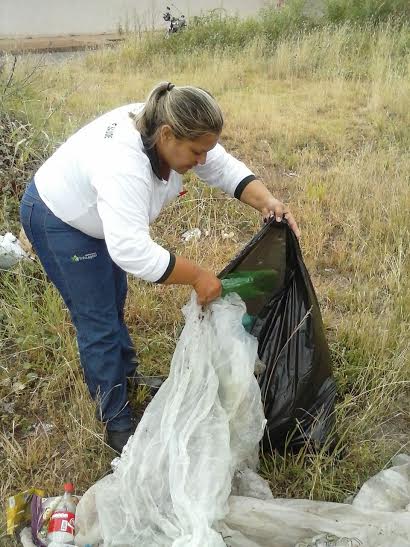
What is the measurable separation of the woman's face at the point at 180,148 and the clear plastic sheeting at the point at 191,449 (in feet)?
1.50

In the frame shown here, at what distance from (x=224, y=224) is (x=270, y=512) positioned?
214 cm

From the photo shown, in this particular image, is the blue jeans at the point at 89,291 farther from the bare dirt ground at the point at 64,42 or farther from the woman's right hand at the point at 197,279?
the bare dirt ground at the point at 64,42

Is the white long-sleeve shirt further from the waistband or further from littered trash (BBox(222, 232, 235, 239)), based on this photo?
littered trash (BBox(222, 232, 235, 239))

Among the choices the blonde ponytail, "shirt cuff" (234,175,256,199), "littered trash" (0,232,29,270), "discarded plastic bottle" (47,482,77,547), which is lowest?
"discarded plastic bottle" (47,482,77,547)

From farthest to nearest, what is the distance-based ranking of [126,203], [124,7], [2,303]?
[124,7] → [2,303] → [126,203]

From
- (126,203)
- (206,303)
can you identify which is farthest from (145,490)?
(126,203)

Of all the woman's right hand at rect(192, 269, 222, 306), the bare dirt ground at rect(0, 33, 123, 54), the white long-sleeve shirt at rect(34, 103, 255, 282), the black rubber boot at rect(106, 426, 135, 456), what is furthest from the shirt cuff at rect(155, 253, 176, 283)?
the bare dirt ground at rect(0, 33, 123, 54)

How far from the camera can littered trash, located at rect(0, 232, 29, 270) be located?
10.1 ft

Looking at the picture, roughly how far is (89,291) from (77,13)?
1266 cm

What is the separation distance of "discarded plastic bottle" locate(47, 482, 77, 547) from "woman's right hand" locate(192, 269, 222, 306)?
76cm

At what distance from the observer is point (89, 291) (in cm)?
200

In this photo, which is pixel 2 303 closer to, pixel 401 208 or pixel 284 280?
pixel 284 280

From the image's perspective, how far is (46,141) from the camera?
393 cm

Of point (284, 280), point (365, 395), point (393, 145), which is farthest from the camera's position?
point (393, 145)
